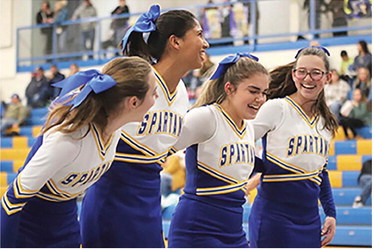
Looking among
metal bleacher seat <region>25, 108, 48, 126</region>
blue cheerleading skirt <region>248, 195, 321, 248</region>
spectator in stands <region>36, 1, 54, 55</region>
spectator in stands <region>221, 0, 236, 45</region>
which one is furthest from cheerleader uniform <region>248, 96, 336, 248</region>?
spectator in stands <region>36, 1, 54, 55</region>

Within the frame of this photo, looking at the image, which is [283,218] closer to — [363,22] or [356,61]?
[356,61]

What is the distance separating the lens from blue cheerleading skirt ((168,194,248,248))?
260 centimetres

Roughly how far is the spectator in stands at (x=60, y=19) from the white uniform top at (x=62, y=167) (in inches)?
401

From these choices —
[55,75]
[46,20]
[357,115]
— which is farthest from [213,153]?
[46,20]

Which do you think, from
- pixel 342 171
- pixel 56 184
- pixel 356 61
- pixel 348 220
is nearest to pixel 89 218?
pixel 56 184

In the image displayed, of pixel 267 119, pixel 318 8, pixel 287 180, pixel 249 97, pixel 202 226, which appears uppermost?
pixel 318 8

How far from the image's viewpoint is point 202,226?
8.52 feet

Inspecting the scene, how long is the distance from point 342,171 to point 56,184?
5.86m

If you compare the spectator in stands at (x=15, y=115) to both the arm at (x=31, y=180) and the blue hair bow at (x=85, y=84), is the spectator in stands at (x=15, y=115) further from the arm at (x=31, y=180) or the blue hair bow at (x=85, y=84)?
the arm at (x=31, y=180)

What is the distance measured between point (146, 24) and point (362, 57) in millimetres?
6898

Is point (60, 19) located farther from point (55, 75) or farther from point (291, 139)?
point (291, 139)

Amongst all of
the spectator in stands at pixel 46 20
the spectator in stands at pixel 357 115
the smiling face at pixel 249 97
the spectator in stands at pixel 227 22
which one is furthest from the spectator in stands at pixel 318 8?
the smiling face at pixel 249 97

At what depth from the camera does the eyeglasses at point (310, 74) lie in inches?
121

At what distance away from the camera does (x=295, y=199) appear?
3021mm
